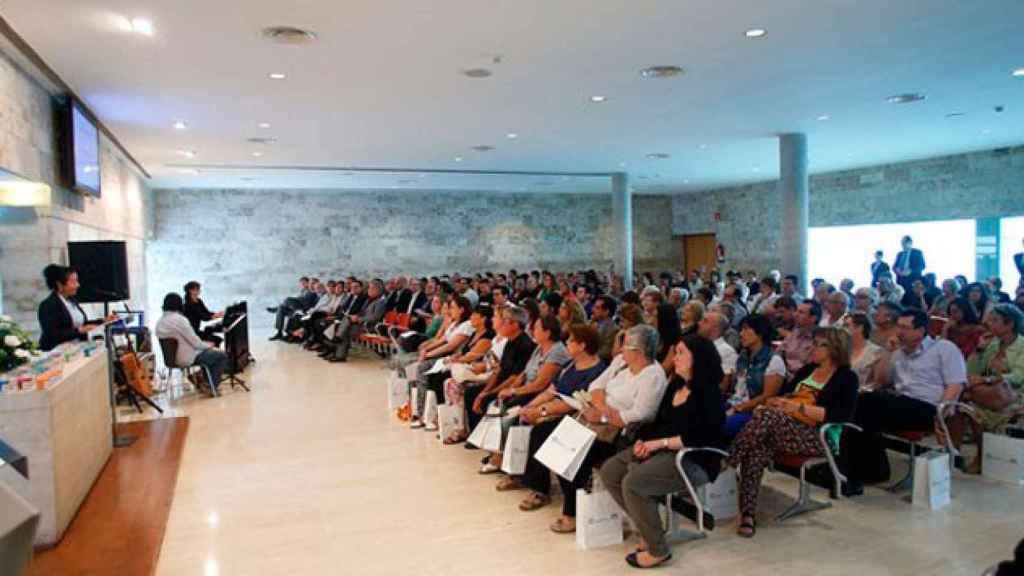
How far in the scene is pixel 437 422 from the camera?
243 inches

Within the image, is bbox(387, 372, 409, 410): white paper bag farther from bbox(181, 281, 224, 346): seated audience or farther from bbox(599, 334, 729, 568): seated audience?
bbox(599, 334, 729, 568): seated audience

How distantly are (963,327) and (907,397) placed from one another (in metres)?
1.78

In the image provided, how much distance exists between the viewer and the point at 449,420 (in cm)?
579

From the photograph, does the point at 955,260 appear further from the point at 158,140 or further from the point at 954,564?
the point at 158,140

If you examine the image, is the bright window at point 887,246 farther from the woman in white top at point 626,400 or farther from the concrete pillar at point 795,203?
the woman in white top at point 626,400

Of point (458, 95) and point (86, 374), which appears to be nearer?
point (86, 374)

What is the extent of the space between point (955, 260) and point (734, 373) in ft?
39.1

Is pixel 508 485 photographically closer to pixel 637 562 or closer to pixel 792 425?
pixel 637 562

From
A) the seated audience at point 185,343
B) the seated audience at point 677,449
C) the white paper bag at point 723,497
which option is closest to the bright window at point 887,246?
the white paper bag at point 723,497

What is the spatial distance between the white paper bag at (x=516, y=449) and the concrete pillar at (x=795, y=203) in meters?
7.30

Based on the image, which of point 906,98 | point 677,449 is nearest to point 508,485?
point 677,449

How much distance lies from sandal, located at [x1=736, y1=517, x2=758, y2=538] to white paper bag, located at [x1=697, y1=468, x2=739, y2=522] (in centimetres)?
19

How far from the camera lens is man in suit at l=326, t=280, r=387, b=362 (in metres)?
10.8

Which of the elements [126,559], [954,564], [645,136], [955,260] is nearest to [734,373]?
[954,564]
